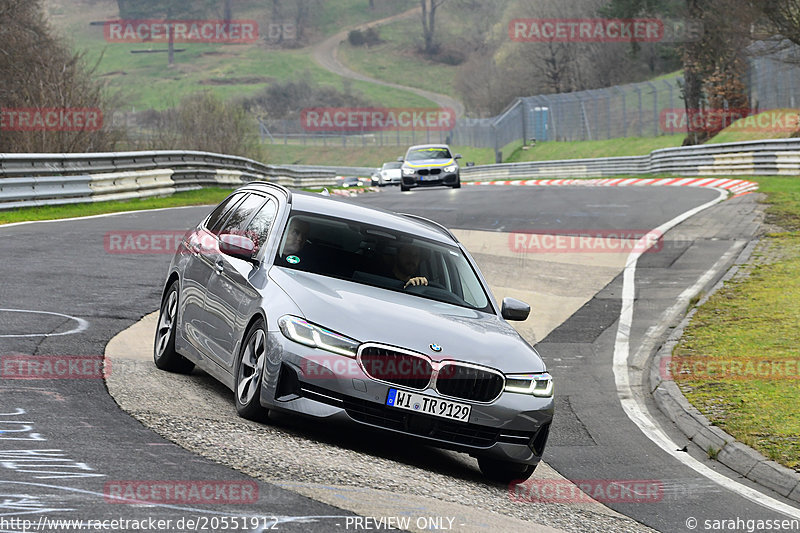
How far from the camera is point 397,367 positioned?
720cm

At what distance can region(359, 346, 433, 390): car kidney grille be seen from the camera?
7164 mm

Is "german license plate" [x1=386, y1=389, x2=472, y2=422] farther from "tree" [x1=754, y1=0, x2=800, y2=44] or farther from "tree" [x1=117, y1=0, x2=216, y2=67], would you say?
"tree" [x1=117, y1=0, x2=216, y2=67]

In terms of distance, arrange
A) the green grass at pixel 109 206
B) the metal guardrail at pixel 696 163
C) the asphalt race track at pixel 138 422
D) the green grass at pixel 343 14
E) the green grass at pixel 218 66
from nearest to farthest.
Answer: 1. the asphalt race track at pixel 138 422
2. the green grass at pixel 109 206
3. the metal guardrail at pixel 696 163
4. the green grass at pixel 218 66
5. the green grass at pixel 343 14

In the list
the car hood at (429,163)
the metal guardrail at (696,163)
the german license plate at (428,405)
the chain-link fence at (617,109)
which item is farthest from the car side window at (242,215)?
the metal guardrail at (696,163)

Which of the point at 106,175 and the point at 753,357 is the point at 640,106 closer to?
the point at 106,175

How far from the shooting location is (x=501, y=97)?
126000 mm

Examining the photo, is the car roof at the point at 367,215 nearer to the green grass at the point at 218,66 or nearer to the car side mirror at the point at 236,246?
the car side mirror at the point at 236,246

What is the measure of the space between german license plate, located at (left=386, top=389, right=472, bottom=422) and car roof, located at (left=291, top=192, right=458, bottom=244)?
2.03 m

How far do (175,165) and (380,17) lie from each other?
168 metres

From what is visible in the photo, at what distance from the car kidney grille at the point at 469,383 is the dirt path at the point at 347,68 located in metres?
131

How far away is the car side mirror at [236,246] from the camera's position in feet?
27.6

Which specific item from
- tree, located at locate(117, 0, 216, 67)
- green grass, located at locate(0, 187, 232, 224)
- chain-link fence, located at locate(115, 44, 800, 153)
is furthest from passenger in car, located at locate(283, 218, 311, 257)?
tree, located at locate(117, 0, 216, 67)

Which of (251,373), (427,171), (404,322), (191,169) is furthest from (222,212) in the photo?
(427,171)

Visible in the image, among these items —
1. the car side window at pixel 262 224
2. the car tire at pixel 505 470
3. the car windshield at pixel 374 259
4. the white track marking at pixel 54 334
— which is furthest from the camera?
the white track marking at pixel 54 334
